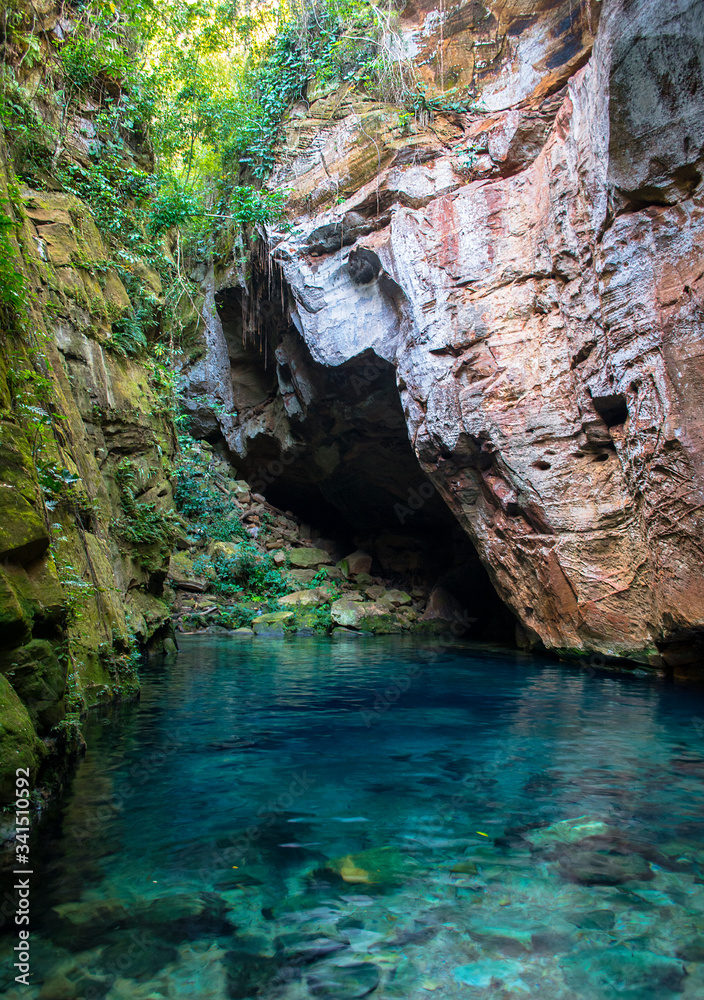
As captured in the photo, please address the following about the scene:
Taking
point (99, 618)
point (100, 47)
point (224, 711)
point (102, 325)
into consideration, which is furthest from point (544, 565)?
point (100, 47)

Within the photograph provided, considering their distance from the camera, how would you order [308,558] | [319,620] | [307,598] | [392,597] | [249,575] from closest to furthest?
[319,620] → [307,598] → [249,575] → [392,597] → [308,558]

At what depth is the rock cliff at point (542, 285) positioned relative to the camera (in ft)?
19.7

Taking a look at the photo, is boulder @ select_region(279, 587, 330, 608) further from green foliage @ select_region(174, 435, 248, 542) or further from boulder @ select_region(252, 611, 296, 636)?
green foliage @ select_region(174, 435, 248, 542)

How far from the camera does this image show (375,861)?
8.16ft

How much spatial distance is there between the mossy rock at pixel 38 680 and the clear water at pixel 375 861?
48cm

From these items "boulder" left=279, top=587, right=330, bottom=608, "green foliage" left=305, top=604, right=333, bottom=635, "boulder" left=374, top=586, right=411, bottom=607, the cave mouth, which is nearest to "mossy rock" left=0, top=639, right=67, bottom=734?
the cave mouth

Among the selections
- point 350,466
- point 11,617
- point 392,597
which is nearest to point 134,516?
point 11,617

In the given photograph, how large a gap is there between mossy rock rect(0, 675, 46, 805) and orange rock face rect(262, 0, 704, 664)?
617cm

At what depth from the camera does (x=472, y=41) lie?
967cm

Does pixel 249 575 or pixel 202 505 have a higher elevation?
pixel 202 505

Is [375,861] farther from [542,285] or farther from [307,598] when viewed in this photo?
[307,598]

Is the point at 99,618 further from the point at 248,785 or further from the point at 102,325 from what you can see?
the point at 102,325

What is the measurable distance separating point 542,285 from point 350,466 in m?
8.09

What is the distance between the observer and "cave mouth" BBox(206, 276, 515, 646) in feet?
43.6
